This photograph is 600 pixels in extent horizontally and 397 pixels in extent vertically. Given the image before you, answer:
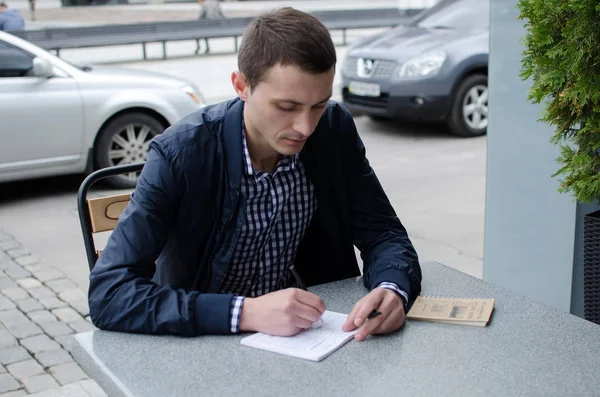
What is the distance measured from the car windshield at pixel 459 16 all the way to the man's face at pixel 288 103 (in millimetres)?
8505

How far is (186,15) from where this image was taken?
31.6 m

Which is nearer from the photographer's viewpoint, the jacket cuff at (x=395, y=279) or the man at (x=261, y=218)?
the man at (x=261, y=218)

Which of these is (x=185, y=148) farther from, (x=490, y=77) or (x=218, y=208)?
(x=490, y=77)

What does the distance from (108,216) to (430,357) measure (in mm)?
1228

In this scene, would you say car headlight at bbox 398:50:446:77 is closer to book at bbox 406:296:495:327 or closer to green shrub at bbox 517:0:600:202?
green shrub at bbox 517:0:600:202

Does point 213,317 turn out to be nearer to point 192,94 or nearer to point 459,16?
point 192,94

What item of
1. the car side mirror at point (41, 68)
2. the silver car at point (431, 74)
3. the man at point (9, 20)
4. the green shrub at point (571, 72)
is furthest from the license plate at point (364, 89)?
the green shrub at point (571, 72)

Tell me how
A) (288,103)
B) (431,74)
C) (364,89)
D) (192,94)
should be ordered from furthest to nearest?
(364,89)
(431,74)
(192,94)
(288,103)

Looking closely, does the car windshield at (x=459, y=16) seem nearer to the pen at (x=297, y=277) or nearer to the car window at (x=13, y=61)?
the car window at (x=13, y=61)

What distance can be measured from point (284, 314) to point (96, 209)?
92cm

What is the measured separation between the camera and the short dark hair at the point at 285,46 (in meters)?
2.23

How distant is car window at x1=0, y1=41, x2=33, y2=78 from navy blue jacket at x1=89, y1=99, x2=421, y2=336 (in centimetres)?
544

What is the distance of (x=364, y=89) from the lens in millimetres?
10320

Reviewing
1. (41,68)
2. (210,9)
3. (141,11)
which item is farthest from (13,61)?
(141,11)
